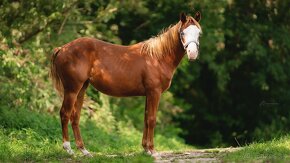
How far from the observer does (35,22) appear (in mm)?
13125

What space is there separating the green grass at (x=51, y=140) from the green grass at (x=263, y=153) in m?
1.15

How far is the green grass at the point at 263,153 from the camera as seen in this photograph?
743 centimetres

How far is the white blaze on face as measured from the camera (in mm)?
8180

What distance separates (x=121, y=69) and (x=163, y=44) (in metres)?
0.75

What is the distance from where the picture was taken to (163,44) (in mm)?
8750

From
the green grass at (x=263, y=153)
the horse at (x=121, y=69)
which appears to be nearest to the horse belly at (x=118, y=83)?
the horse at (x=121, y=69)

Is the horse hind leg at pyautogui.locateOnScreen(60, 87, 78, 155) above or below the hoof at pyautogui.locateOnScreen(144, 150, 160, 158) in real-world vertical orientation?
above

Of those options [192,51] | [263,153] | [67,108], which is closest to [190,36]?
[192,51]

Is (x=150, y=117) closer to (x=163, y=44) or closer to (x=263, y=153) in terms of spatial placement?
(x=163, y=44)

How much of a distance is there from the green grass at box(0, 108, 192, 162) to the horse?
0.51 metres

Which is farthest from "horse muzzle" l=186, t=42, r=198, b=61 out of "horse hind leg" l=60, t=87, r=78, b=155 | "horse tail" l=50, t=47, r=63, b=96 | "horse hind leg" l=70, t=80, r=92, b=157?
"horse tail" l=50, t=47, r=63, b=96

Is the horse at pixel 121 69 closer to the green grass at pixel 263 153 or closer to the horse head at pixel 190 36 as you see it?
the horse head at pixel 190 36

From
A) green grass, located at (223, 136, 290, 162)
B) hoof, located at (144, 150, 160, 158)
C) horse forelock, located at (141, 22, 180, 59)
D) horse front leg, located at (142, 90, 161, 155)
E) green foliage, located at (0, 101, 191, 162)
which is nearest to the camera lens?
green grass, located at (223, 136, 290, 162)

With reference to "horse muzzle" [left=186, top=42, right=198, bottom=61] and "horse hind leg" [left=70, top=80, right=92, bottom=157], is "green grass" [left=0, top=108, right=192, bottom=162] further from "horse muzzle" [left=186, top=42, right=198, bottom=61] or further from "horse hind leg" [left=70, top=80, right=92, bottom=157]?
"horse muzzle" [left=186, top=42, right=198, bottom=61]
